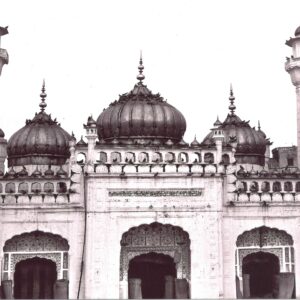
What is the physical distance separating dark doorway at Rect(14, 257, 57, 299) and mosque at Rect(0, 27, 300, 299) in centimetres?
3

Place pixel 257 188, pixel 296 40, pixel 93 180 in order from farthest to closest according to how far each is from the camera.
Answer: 1. pixel 296 40
2. pixel 257 188
3. pixel 93 180

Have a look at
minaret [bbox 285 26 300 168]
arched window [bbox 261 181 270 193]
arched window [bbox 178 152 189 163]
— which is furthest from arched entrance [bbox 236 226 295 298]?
minaret [bbox 285 26 300 168]

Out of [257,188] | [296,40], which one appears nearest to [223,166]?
[257,188]

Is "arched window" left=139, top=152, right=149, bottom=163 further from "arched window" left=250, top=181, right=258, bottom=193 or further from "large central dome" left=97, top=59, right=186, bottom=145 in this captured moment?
"arched window" left=250, top=181, right=258, bottom=193

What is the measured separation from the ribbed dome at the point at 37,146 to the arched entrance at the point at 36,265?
600 centimetres

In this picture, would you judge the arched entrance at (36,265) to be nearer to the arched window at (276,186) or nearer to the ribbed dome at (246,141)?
the arched window at (276,186)

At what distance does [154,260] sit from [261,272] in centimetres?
404

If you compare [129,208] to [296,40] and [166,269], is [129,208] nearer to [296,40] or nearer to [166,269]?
[166,269]

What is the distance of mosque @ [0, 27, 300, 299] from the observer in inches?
807

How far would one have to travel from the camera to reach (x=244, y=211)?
70.0ft

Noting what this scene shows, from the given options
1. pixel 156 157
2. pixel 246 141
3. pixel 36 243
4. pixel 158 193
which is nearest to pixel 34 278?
pixel 36 243

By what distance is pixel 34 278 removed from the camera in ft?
70.3

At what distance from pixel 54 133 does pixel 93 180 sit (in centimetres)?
703

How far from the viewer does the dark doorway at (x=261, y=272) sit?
22.1 metres
